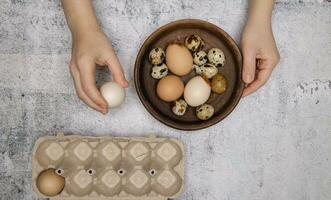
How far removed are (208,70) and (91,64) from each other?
0.27 meters

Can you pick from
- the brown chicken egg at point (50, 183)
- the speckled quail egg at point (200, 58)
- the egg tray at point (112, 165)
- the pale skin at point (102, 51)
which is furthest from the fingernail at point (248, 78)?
the brown chicken egg at point (50, 183)

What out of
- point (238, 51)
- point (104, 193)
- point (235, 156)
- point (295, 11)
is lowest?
point (104, 193)

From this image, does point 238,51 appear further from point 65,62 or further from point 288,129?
point 65,62

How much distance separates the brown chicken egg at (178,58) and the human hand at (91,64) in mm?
120

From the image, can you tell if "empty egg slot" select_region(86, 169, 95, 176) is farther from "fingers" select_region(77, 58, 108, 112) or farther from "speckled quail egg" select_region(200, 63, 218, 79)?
"speckled quail egg" select_region(200, 63, 218, 79)

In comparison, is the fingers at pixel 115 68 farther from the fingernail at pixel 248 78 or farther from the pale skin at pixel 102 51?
the fingernail at pixel 248 78

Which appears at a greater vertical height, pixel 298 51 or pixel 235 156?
pixel 298 51

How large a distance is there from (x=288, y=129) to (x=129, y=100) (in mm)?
416

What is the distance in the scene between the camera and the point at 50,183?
2.99 ft

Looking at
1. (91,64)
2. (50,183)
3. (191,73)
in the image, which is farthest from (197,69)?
(50,183)

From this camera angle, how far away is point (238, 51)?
3.10ft

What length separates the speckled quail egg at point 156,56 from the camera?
924mm

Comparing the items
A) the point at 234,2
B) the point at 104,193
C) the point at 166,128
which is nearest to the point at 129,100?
the point at 166,128

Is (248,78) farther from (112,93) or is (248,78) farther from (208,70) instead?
(112,93)
